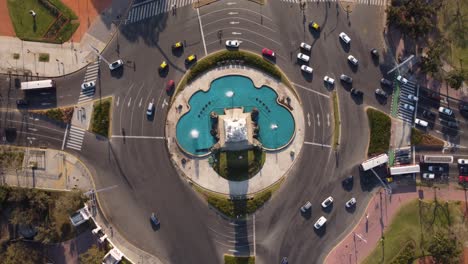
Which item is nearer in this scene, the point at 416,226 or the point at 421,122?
the point at 416,226

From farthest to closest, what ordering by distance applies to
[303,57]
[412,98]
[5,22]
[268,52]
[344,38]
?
[412,98] < [344,38] < [303,57] < [268,52] < [5,22]

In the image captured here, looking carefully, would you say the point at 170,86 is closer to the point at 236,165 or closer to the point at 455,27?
the point at 236,165

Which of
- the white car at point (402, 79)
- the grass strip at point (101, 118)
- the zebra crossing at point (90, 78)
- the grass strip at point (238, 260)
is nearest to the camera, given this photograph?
the grass strip at point (238, 260)

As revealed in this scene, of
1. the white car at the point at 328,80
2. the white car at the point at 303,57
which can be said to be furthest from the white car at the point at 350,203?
the white car at the point at 303,57

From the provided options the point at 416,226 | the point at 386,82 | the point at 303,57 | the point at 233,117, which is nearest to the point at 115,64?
the point at 233,117

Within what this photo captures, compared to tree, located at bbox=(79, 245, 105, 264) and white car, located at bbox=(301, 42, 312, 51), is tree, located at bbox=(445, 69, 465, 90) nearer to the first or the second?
white car, located at bbox=(301, 42, 312, 51)

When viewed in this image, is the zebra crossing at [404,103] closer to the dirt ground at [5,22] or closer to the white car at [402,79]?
the white car at [402,79]

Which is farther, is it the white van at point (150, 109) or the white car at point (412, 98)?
the white car at point (412, 98)

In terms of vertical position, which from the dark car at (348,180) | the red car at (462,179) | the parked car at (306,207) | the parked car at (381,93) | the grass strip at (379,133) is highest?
the parked car at (381,93)
